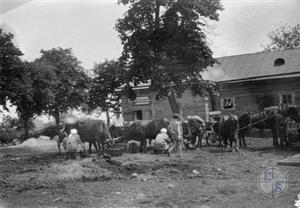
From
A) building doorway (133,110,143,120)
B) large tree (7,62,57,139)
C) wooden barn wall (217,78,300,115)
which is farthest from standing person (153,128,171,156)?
large tree (7,62,57,139)

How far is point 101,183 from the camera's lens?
11.0 m

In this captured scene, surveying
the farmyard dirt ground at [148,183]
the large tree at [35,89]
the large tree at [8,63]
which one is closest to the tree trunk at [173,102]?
the farmyard dirt ground at [148,183]

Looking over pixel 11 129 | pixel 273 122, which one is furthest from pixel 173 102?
pixel 11 129

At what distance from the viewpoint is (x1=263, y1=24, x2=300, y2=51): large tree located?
4803 cm

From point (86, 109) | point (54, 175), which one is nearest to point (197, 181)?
point (54, 175)

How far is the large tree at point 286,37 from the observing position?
158 ft

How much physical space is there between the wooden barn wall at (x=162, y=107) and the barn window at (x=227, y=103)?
1.25 meters

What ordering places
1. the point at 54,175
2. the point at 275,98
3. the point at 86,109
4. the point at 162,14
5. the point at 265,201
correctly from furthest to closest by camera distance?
1. the point at 86,109
2. the point at 275,98
3. the point at 162,14
4. the point at 54,175
5. the point at 265,201

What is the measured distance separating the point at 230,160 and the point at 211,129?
6.33m

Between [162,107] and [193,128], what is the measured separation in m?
13.9

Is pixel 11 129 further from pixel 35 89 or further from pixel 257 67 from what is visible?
pixel 257 67

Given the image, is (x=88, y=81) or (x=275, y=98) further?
(x=88, y=81)

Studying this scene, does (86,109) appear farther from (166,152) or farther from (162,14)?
(166,152)

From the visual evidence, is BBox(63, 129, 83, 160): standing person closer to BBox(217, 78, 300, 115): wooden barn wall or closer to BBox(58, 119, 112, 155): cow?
BBox(58, 119, 112, 155): cow
